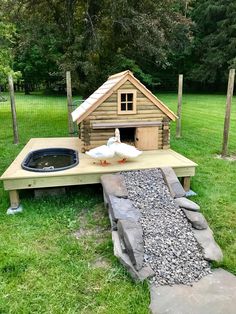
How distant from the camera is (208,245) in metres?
3.39

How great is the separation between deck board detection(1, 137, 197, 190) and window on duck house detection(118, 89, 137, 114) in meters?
0.83

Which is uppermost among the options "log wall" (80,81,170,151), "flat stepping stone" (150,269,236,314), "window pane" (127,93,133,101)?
"window pane" (127,93,133,101)

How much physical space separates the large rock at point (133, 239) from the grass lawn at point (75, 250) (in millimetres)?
191

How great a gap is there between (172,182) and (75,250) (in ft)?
5.59

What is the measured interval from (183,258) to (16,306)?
1660 mm

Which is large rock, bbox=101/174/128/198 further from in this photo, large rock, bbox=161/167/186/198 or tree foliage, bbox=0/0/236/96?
tree foliage, bbox=0/0/236/96

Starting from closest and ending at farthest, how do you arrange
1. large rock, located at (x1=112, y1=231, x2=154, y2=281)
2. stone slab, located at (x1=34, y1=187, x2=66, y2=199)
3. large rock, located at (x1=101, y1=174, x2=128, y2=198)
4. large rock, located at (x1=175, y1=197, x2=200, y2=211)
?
large rock, located at (x1=112, y1=231, x2=154, y2=281), large rock, located at (x1=175, y1=197, x2=200, y2=211), large rock, located at (x1=101, y1=174, x2=128, y2=198), stone slab, located at (x1=34, y1=187, x2=66, y2=199)

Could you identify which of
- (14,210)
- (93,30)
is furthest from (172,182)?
(93,30)

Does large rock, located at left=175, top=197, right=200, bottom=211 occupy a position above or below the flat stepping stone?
above

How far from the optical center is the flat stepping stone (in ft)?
8.79

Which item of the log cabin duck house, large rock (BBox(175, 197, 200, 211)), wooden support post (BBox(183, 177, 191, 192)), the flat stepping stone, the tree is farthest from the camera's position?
the tree

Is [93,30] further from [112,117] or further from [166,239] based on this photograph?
[166,239]

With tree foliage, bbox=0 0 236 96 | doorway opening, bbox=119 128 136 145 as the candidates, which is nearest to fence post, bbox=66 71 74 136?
tree foliage, bbox=0 0 236 96

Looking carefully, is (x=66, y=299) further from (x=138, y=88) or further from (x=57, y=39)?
(x=57, y=39)
